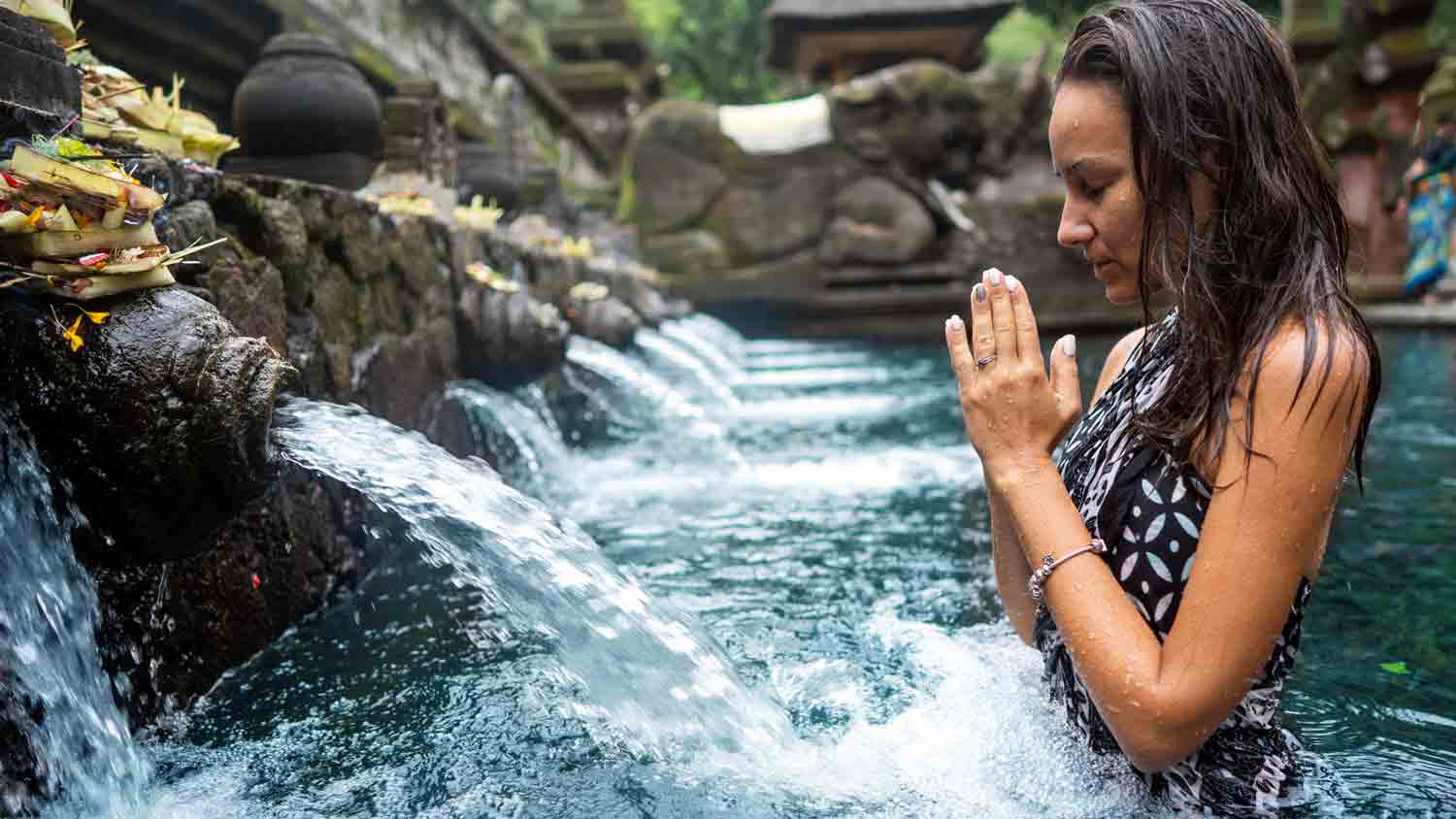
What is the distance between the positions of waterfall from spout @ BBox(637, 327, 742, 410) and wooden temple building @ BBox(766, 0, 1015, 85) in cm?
1531

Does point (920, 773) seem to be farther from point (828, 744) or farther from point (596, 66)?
point (596, 66)

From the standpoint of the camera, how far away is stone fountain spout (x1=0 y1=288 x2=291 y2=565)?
1769mm

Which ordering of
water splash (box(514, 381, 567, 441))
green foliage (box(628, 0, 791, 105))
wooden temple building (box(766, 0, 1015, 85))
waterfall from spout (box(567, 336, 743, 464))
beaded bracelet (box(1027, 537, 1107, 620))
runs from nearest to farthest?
beaded bracelet (box(1027, 537, 1107, 620)) < water splash (box(514, 381, 567, 441)) < waterfall from spout (box(567, 336, 743, 464)) < wooden temple building (box(766, 0, 1015, 85)) < green foliage (box(628, 0, 791, 105))

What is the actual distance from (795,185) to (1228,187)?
14.7 metres

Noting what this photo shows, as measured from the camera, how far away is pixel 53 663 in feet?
5.78

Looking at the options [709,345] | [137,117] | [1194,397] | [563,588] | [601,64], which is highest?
[601,64]

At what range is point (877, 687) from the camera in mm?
2213

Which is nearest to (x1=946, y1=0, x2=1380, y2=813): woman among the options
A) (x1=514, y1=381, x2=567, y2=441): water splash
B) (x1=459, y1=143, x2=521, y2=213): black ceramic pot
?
(x1=514, y1=381, x2=567, y2=441): water splash

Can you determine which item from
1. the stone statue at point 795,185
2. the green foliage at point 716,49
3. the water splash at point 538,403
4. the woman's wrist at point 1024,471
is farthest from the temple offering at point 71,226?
the green foliage at point 716,49

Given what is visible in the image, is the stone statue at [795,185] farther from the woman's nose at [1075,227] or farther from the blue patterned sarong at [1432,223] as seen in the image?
the woman's nose at [1075,227]

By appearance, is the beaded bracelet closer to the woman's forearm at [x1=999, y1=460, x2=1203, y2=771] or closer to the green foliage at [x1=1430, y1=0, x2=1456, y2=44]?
the woman's forearm at [x1=999, y1=460, x2=1203, y2=771]

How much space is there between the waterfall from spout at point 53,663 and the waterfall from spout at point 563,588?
1.46ft

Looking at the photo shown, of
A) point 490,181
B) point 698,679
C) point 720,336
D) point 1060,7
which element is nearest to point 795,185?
point 720,336

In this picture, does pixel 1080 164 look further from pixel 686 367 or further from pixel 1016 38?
pixel 1016 38
